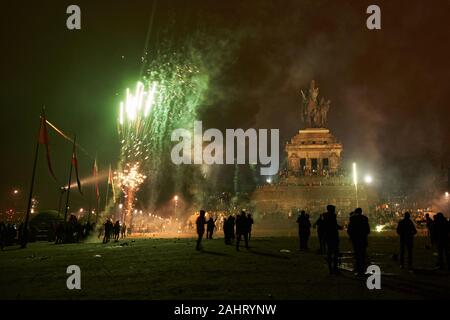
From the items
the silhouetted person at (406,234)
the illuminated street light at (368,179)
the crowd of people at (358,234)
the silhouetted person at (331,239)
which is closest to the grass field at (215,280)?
the silhouetted person at (331,239)

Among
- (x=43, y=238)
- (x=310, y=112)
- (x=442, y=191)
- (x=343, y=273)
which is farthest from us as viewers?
(x=442, y=191)

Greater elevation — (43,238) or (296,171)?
(296,171)

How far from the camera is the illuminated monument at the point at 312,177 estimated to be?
205 feet

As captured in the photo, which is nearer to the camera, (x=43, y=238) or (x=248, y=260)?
(x=248, y=260)

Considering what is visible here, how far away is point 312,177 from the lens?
6988 cm

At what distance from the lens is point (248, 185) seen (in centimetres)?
9438

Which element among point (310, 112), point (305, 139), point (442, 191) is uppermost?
point (310, 112)

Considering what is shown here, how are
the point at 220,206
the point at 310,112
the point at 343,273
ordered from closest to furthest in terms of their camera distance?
the point at 343,273 → the point at 220,206 → the point at 310,112

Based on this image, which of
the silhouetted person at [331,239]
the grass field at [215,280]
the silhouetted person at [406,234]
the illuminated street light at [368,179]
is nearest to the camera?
the grass field at [215,280]

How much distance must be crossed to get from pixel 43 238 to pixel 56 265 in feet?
79.7

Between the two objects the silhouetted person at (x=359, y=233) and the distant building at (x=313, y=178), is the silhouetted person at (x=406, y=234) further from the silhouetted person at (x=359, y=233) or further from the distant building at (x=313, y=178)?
the distant building at (x=313, y=178)
